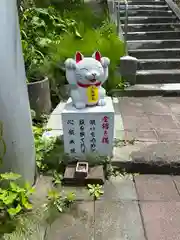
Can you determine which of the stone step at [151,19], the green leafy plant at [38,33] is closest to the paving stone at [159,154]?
the green leafy plant at [38,33]

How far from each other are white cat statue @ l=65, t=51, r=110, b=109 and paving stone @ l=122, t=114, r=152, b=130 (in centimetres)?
119

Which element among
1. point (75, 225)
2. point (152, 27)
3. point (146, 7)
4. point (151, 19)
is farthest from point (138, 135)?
point (146, 7)

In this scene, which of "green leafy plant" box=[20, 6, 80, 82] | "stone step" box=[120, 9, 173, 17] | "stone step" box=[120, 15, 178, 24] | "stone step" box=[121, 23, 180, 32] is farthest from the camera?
"stone step" box=[120, 9, 173, 17]

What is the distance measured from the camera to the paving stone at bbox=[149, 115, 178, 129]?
4258 millimetres

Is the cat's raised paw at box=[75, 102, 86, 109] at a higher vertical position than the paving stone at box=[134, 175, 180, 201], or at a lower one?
higher

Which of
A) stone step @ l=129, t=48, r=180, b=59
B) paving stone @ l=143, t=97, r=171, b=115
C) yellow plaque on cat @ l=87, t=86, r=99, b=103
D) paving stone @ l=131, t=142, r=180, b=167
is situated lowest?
paving stone @ l=131, t=142, r=180, b=167

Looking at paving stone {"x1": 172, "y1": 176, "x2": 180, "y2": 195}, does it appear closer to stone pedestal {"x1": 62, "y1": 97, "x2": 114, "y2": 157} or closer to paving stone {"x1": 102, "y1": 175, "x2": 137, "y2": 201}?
paving stone {"x1": 102, "y1": 175, "x2": 137, "y2": 201}

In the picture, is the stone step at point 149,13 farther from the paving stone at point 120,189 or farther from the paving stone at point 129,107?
the paving stone at point 120,189

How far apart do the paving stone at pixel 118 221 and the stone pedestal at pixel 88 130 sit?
0.71 meters

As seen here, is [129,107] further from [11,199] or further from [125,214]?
[11,199]

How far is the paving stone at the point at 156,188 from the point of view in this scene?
9.17 ft

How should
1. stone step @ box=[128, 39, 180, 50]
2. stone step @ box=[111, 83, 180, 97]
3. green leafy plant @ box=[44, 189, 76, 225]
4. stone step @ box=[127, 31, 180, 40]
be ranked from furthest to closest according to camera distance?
stone step @ box=[127, 31, 180, 40] < stone step @ box=[128, 39, 180, 50] < stone step @ box=[111, 83, 180, 97] < green leafy plant @ box=[44, 189, 76, 225]

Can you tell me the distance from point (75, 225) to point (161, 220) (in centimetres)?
83

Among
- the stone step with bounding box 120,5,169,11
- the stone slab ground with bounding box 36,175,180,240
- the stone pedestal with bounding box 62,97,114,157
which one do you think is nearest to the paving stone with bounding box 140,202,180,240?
the stone slab ground with bounding box 36,175,180,240
